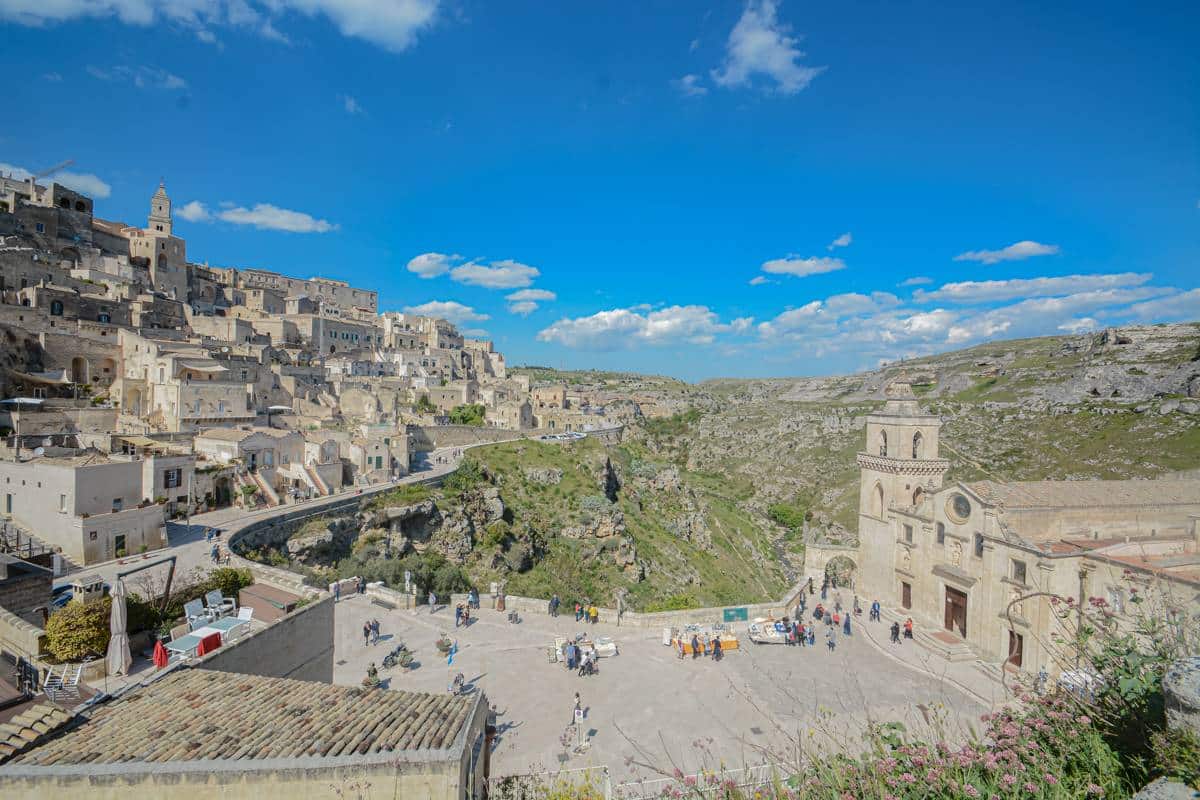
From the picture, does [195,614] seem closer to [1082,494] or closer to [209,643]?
[209,643]

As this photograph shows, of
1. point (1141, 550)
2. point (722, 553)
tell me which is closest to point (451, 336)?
point (722, 553)

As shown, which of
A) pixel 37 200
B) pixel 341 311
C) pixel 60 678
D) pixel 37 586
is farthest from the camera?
pixel 341 311

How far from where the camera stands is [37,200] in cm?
4725

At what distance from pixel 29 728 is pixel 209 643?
3913mm

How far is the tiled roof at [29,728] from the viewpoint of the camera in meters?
5.71

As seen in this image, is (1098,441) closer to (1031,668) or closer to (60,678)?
(1031,668)

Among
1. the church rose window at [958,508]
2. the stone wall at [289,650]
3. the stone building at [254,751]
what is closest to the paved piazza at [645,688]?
the stone wall at [289,650]

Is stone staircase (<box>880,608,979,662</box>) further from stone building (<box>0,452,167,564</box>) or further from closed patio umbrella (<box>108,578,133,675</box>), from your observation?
stone building (<box>0,452,167,564</box>)

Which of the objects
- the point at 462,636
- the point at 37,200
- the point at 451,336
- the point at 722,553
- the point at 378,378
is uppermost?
the point at 37,200

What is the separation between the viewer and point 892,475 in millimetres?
22656

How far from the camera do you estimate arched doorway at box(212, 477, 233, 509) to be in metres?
25.2

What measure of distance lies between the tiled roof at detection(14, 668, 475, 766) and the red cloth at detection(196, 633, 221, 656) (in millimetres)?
1827

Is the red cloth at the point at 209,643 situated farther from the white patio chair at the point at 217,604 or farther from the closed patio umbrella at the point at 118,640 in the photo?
the white patio chair at the point at 217,604

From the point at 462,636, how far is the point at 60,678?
866 cm
